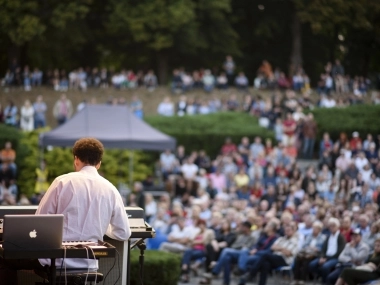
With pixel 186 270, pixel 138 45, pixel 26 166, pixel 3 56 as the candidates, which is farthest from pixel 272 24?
pixel 186 270

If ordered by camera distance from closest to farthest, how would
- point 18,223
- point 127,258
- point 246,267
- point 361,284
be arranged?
point 18,223 < point 127,258 < point 361,284 < point 246,267

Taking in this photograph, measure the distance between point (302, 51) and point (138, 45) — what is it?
22.1 ft

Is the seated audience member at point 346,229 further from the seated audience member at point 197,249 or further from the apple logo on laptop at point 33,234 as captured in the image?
the apple logo on laptop at point 33,234

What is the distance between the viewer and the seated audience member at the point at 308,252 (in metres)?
15.2

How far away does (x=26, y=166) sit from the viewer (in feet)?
84.1

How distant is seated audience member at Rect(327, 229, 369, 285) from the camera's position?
14.0 metres

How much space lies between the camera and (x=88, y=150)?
710 cm

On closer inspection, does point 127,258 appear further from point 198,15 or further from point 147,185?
point 198,15

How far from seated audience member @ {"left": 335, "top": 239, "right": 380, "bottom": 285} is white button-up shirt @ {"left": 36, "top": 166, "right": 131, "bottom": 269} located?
6190mm

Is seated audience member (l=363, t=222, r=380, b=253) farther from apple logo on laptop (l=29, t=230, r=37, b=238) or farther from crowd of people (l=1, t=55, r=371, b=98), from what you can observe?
crowd of people (l=1, t=55, r=371, b=98)

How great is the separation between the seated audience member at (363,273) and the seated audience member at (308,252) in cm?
229

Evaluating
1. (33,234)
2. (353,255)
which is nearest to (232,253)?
(353,255)

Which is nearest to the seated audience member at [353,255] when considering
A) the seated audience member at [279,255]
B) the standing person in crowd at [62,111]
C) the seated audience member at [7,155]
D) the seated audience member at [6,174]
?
the seated audience member at [279,255]

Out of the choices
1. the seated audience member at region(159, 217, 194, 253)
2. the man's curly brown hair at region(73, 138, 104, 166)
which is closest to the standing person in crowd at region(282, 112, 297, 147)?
the seated audience member at region(159, 217, 194, 253)
